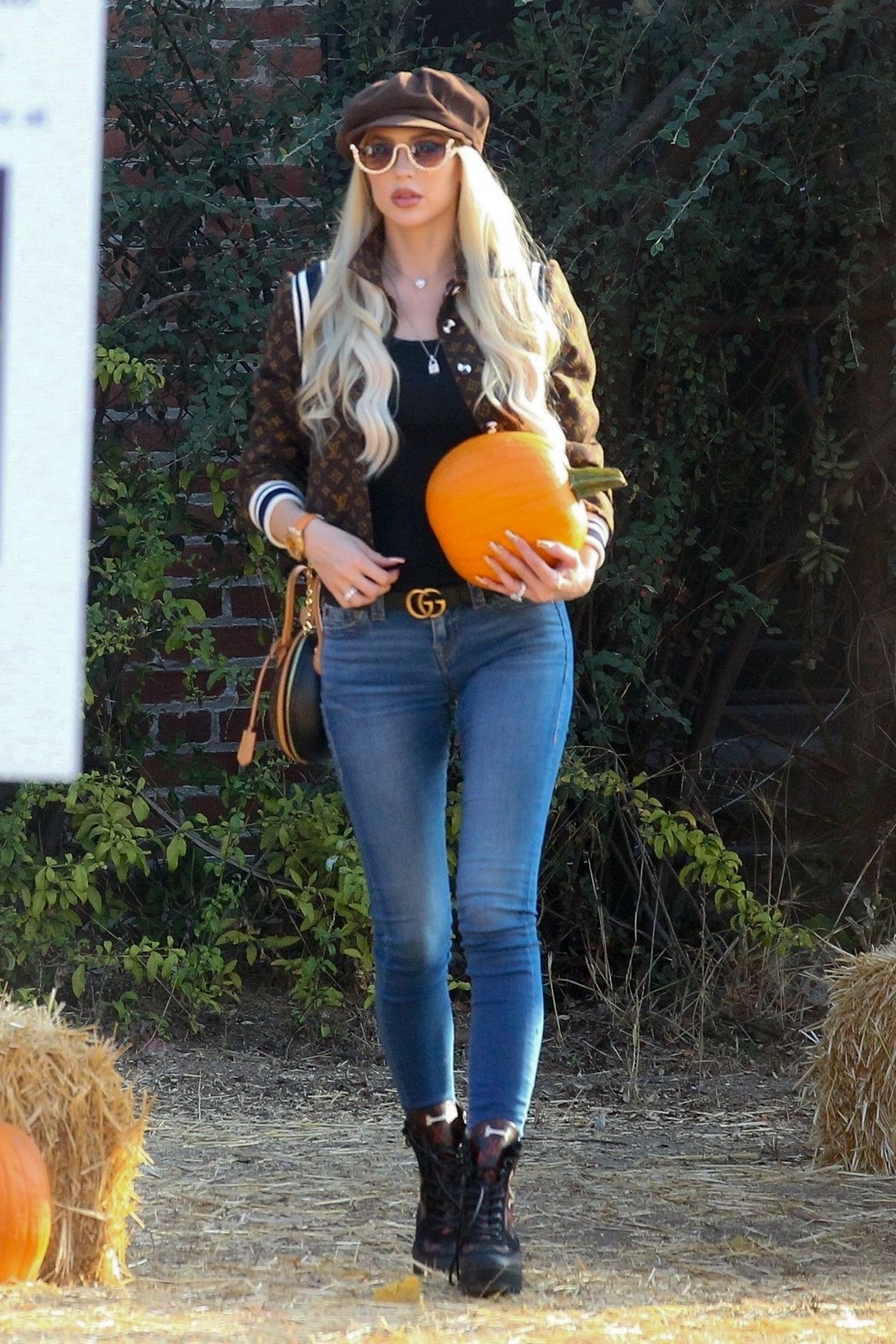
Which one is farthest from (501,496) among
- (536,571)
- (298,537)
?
(298,537)

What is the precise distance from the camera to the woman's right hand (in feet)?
8.59

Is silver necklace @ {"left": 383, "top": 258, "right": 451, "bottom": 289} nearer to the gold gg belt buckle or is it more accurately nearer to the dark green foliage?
the gold gg belt buckle

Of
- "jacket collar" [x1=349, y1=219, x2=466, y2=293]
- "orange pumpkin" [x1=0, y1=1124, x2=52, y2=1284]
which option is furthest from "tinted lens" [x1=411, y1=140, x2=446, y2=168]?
"orange pumpkin" [x1=0, y1=1124, x2=52, y2=1284]

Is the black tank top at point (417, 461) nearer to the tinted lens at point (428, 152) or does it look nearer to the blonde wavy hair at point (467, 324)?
the blonde wavy hair at point (467, 324)

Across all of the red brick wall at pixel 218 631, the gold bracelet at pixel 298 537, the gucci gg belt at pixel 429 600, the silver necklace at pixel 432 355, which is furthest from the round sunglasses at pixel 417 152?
the red brick wall at pixel 218 631

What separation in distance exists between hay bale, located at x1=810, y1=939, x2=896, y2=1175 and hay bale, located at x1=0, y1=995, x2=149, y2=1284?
1588 millimetres

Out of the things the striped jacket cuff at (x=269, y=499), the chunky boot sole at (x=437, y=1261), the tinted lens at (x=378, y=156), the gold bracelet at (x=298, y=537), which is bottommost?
the chunky boot sole at (x=437, y=1261)

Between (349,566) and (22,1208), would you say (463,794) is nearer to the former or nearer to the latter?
(349,566)

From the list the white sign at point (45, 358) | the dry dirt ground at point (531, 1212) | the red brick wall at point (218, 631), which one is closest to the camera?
the white sign at point (45, 358)

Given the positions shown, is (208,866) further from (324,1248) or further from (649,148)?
(649,148)

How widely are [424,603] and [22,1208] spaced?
42.6 inches

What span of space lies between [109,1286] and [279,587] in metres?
2.34

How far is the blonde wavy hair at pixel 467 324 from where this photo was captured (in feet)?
8.79

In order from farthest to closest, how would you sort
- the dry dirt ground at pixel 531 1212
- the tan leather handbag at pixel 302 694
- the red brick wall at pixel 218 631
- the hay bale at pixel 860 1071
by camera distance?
the red brick wall at pixel 218 631, the hay bale at pixel 860 1071, the tan leather handbag at pixel 302 694, the dry dirt ground at pixel 531 1212
